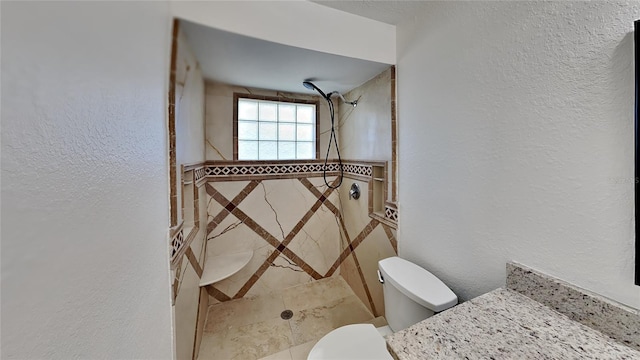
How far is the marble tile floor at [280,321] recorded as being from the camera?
1530 millimetres

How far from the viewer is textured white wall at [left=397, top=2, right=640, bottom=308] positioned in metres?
0.64

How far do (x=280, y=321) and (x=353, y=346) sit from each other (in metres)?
0.92

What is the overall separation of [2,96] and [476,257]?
56.2 inches

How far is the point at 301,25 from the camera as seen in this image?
1223 millimetres

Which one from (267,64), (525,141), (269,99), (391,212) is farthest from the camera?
(269,99)

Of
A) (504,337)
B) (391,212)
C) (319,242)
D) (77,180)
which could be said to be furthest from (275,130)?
(504,337)

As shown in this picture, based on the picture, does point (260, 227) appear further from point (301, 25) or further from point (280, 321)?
point (301, 25)

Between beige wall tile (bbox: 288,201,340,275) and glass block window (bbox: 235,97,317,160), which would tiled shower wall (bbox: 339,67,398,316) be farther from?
glass block window (bbox: 235,97,317,160)

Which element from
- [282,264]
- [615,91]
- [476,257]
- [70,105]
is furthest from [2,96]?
[282,264]

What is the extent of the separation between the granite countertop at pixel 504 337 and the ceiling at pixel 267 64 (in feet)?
4.57

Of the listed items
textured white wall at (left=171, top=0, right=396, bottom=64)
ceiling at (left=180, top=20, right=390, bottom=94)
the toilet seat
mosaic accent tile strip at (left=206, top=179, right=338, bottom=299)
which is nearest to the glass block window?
ceiling at (left=180, top=20, right=390, bottom=94)

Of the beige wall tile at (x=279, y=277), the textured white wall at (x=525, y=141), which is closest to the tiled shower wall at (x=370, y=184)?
the textured white wall at (x=525, y=141)

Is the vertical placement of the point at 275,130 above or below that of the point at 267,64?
below

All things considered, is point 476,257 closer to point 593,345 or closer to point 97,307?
point 593,345
